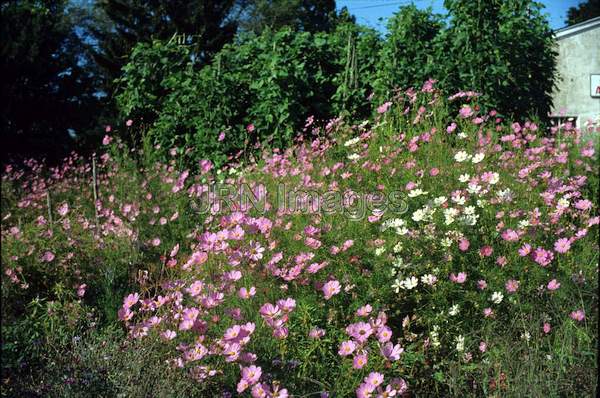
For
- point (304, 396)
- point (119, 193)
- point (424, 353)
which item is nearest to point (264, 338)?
point (304, 396)

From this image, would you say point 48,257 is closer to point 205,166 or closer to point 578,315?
point 205,166

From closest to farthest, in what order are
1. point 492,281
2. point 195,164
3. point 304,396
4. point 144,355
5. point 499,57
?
point 304,396 < point 144,355 < point 492,281 < point 499,57 < point 195,164

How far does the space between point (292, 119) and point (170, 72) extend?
175cm

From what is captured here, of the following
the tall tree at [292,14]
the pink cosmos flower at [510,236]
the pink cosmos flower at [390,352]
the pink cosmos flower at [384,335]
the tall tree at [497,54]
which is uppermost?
the tall tree at [292,14]

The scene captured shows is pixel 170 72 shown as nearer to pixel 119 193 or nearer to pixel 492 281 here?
pixel 119 193

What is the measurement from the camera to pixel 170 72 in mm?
6621

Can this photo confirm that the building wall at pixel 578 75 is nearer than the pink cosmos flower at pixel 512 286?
No

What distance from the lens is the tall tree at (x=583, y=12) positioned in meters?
2.78

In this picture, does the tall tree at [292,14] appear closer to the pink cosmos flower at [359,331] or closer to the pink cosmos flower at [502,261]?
the pink cosmos flower at [502,261]

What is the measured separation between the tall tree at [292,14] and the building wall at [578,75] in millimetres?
2635

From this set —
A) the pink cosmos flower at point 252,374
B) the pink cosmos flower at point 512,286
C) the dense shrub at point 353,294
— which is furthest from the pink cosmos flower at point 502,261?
the pink cosmos flower at point 252,374

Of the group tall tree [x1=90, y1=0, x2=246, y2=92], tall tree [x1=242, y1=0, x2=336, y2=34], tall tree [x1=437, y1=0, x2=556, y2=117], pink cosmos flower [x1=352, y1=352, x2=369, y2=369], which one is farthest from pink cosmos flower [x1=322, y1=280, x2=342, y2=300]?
tall tree [x1=90, y1=0, x2=246, y2=92]

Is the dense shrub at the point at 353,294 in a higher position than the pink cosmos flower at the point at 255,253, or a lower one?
lower

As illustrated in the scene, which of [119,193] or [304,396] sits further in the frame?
[119,193]
